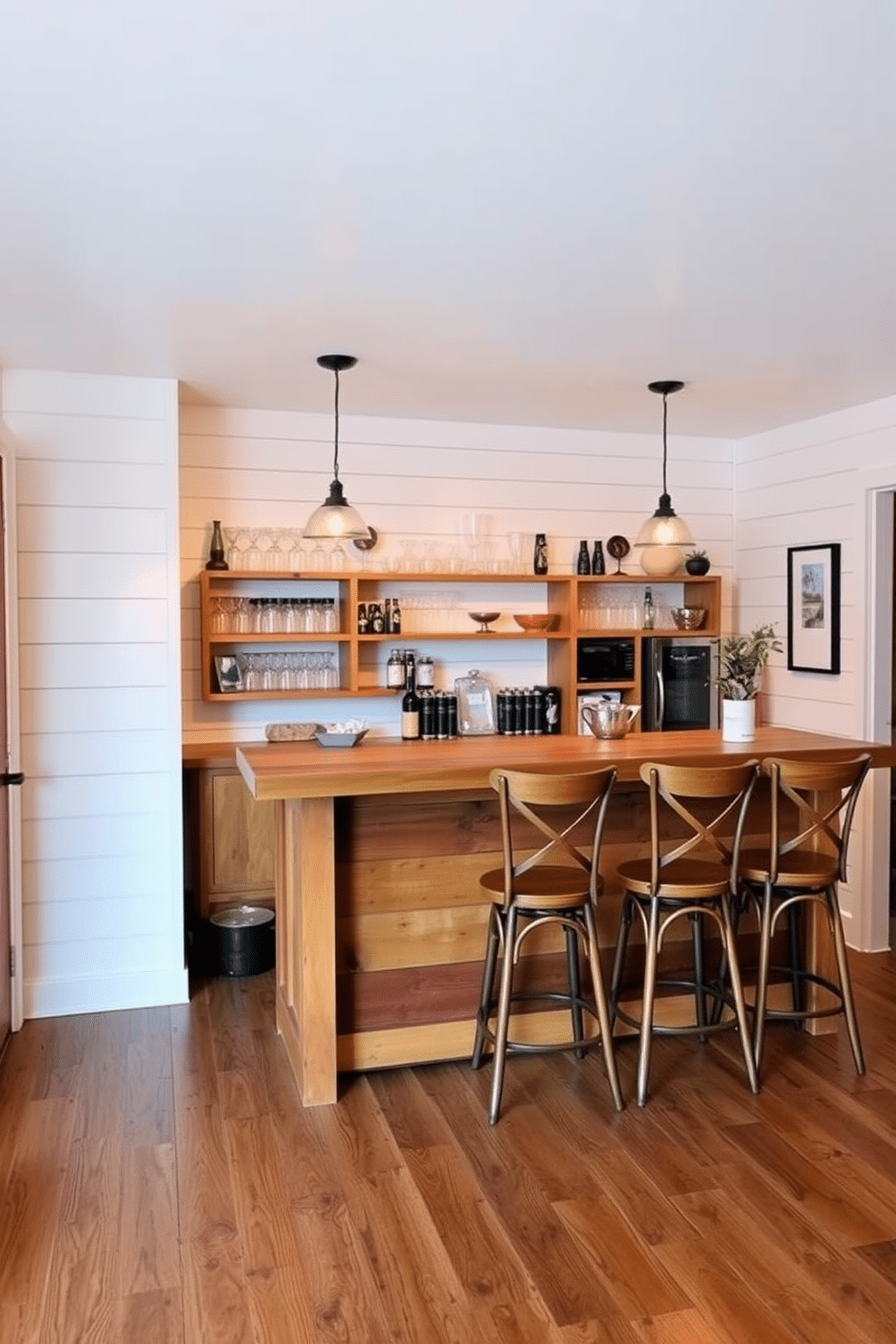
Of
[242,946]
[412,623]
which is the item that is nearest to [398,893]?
[242,946]

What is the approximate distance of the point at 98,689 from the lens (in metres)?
4.23

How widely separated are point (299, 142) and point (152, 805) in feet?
9.30

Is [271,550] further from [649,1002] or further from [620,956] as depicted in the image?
[649,1002]

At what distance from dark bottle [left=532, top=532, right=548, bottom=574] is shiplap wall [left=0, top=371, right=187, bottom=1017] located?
Answer: 1.94 m

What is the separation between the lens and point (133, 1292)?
2.39 metres

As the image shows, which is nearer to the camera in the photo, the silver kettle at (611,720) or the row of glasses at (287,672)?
the silver kettle at (611,720)

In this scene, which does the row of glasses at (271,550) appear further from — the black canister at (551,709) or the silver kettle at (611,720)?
the silver kettle at (611,720)

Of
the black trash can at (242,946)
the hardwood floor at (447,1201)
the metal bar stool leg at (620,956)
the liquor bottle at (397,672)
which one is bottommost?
the hardwood floor at (447,1201)

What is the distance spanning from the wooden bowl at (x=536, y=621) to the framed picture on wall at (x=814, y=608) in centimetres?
125

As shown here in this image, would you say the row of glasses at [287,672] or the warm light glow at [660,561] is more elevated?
the warm light glow at [660,561]

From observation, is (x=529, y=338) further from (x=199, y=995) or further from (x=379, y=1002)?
(x=199, y=995)

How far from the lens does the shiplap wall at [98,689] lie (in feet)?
13.6

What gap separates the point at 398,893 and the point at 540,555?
2379 millimetres

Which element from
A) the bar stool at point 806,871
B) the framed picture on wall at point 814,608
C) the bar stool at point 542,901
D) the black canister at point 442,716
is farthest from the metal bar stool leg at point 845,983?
A: the black canister at point 442,716
